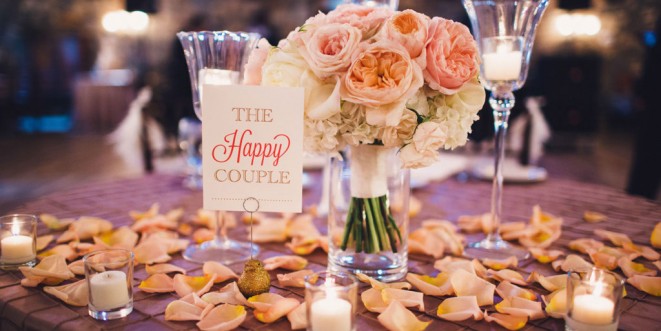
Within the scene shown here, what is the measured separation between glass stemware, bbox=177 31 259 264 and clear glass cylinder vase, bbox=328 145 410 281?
23 cm

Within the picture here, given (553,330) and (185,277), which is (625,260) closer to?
(553,330)

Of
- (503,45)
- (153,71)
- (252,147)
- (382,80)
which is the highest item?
(153,71)

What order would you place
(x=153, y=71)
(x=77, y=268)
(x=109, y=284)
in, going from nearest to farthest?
(x=109, y=284), (x=77, y=268), (x=153, y=71)

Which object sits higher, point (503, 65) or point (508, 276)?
point (503, 65)

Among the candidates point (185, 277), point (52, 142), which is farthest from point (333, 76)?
point (52, 142)

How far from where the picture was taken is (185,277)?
101 cm

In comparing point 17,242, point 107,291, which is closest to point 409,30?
point 107,291

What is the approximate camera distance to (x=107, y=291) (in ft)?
2.77

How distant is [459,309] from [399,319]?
127 mm

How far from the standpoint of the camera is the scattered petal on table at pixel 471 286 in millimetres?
931

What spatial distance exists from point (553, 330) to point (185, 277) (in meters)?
0.68

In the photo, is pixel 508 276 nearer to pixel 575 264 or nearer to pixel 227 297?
pixel 575 264

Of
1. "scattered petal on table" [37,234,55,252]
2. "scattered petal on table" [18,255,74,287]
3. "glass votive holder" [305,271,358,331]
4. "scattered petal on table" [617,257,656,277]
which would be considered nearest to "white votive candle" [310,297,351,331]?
"glass votive holder" [305,271,358,331]

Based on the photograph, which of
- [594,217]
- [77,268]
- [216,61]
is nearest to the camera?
[77,268]
